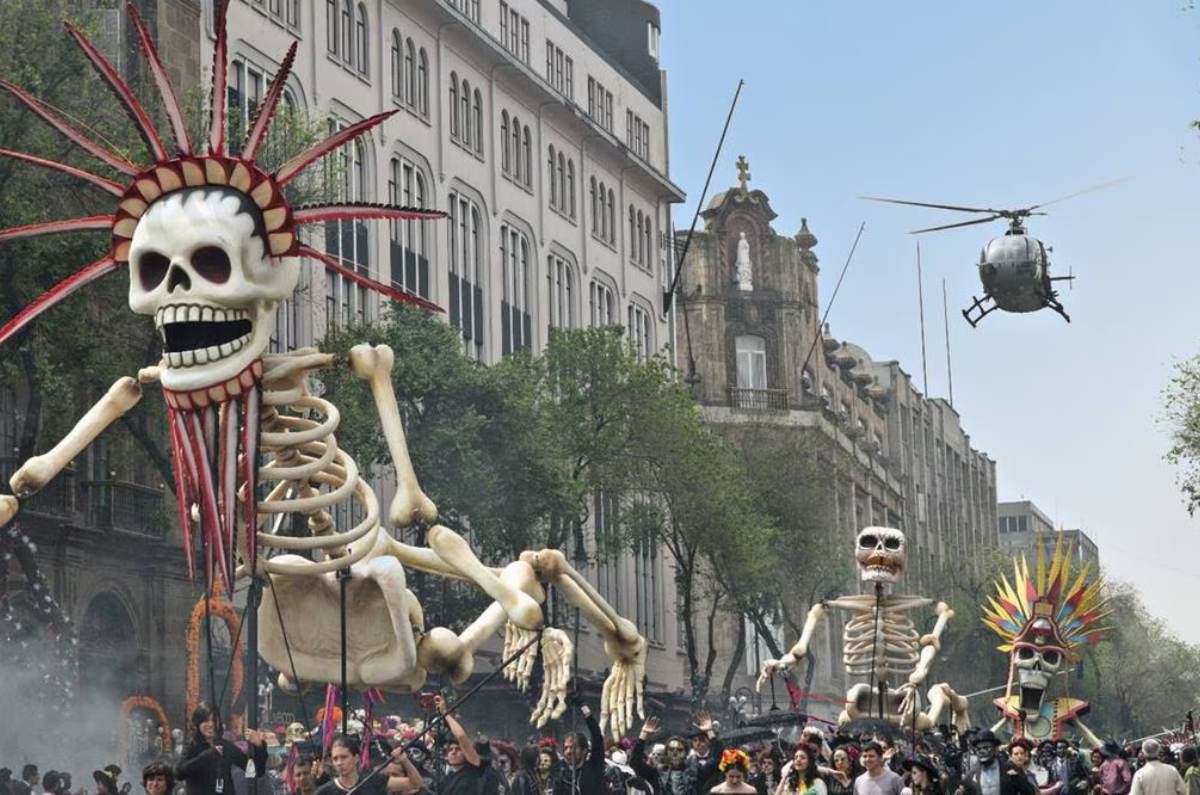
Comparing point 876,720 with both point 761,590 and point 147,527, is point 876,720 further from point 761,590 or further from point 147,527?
point 761,590

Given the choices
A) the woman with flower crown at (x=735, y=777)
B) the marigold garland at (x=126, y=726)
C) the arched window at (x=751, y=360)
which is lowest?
the woman with flower crown at (x=735, y=777)

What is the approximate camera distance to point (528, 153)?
69.8 meters

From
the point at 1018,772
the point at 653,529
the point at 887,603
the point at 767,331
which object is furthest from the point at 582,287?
the point at 1018,772

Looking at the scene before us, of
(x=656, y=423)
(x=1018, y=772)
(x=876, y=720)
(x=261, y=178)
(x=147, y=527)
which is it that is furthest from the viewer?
(x=656, y=423)

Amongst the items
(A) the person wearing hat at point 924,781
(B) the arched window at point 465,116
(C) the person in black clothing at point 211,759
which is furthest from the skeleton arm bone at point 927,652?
(B) the arched window at point 465,116

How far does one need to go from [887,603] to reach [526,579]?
54.5 feet

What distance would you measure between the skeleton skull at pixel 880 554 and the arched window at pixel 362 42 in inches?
1055

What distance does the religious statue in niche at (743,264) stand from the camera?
97.1m

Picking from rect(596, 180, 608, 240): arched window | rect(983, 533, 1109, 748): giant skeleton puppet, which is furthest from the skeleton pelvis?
rect(596, 180, 608, 240): arched window

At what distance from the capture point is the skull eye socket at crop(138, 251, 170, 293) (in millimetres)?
17141

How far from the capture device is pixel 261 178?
1720cm

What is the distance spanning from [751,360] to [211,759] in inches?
3148

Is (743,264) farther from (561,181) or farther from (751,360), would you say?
(561,181)

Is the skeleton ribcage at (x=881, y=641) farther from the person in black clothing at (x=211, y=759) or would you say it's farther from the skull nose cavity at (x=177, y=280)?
the skull nose cavity at (x=177, y=280)
